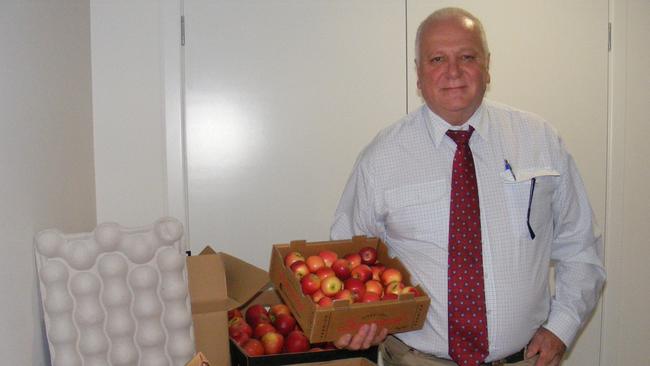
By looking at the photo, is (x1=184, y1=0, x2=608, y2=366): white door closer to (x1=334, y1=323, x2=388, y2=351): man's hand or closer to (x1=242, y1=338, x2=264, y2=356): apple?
(x1=242, y1=338, x2=264, y2=356): apple

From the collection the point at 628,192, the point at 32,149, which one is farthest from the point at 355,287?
the point at 628,192

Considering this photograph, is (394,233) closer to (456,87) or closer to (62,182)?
(456,87)

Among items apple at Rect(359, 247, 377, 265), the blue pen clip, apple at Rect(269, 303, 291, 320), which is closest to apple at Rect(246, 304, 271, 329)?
apple at Rect(269, 303, 291, 320)

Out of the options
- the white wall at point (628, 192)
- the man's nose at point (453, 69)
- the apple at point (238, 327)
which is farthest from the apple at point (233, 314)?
the white wall at point (628, 192)

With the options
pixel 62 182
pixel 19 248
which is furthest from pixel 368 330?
pixel 62 182

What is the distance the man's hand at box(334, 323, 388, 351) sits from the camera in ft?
5.25

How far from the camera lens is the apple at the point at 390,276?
1.73 metres

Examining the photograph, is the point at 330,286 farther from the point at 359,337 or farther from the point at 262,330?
the point at 262,330

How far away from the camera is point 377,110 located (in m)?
2.59

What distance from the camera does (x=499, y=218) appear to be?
178cm

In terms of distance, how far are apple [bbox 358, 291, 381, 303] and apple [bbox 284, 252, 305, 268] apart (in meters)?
0.24

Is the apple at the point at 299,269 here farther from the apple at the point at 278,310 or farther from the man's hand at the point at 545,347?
the man's hand at the point at 545,347

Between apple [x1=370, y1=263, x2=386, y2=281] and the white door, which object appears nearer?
apple [x1=370, y1=263, x2=386, y2=281]

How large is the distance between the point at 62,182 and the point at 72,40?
0.53 meters
